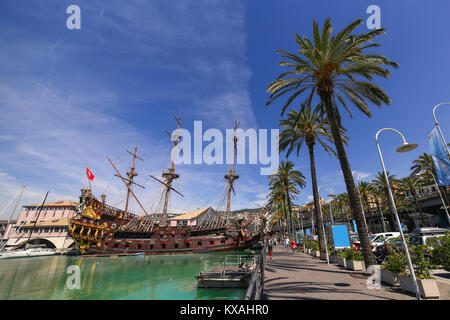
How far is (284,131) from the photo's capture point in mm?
22594

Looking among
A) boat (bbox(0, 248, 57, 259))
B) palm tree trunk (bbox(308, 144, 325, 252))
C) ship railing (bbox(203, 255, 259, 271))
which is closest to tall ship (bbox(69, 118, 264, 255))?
ship railing (bbox(203, 255, 259, 271))

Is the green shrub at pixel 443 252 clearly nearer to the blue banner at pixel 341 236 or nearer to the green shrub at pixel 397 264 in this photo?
the green shrub at pixel 397 264

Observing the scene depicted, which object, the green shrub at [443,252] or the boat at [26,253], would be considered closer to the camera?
the green shrub at [443,252]

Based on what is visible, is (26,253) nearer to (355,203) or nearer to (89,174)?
(89,174)

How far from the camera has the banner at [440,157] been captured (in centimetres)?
1158

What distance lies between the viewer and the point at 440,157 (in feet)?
39.0

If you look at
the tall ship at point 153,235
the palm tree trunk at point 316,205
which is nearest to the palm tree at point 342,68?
the palm tree trunk at point 316,205

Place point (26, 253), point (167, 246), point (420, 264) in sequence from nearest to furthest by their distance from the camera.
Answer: point (420, 264), point (167, 246), point (26, 253)

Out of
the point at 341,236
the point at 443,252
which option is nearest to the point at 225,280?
the point at 341,236

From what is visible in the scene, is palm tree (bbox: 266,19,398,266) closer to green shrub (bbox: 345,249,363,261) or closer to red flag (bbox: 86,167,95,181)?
green shrub (bbox: 345,249,363,261)

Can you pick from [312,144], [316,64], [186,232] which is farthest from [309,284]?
[186,232]

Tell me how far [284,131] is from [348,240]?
1260 cm
